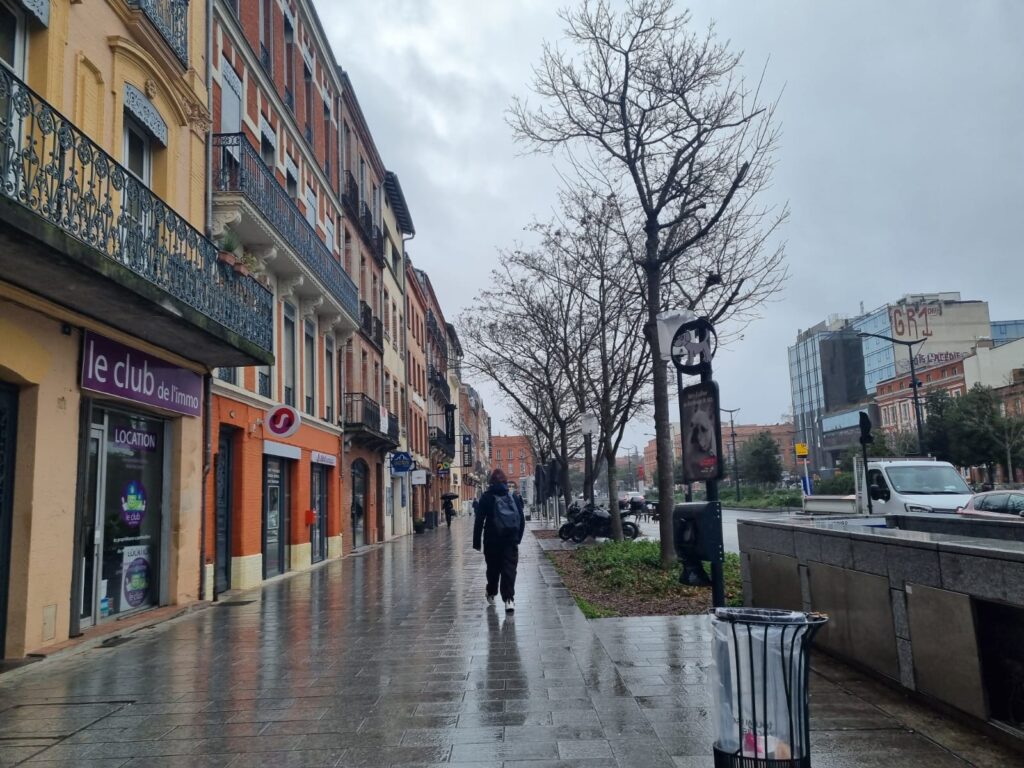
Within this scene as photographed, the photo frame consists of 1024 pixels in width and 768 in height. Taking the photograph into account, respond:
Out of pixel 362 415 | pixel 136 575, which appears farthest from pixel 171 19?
pixel 362 415

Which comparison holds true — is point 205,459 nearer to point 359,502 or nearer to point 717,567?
point 717,567

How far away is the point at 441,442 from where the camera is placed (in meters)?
47.5

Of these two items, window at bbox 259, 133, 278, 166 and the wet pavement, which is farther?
window at bbox 259, 133, 278, 166

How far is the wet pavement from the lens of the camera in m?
4.55

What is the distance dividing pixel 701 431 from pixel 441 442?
42.2m

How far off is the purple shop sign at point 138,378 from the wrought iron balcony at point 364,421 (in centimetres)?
1022

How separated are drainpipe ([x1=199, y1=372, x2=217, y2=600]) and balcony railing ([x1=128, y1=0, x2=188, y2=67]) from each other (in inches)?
189

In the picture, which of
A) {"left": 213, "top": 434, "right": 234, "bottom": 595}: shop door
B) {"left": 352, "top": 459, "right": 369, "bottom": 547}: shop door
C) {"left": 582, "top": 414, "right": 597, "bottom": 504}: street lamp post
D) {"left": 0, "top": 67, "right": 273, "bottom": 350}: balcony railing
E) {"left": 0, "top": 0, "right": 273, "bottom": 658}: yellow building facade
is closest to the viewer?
{"left": 0, "top": 67, "right": 273, "bottom": 350}: balcony railing

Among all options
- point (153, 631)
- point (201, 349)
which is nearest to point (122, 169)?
point (201, 349)

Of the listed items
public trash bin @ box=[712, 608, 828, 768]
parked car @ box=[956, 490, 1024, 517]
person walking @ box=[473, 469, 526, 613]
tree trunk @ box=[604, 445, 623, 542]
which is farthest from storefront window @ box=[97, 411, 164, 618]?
parked car @ box=[956, 490, 1024, 517]

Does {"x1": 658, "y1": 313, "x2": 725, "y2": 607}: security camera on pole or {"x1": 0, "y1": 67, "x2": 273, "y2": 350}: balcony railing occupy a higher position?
{"x1": 0, "y1": 67, "x2": 273, "y2": 350}: balcony railing

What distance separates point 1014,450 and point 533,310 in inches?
1213

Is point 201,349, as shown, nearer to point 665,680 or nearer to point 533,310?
point 665,680

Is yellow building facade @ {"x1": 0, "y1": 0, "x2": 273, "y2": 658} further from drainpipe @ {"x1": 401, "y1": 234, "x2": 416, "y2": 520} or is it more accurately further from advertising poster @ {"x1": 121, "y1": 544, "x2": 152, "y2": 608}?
drainpipe @ {"x1": 401, "y1": 234, "x2": 416, "y2": 520}
